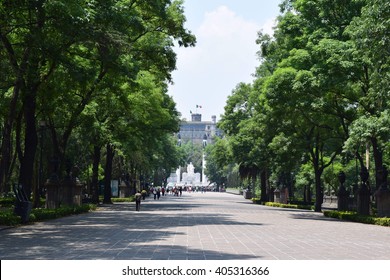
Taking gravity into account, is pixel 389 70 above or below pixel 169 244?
above

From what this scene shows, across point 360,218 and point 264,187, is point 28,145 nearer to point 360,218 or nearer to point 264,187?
point 360,218

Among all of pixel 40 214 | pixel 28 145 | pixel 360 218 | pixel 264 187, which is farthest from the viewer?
pixel 264 187

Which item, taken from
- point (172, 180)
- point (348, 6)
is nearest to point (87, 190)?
point (348, 6)

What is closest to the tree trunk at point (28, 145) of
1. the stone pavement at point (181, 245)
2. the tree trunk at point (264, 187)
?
the stone pavement at point (181, 245)

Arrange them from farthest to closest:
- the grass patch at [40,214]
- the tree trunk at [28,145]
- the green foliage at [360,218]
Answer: the tree trunk at [28,145] → the green foliage at [360,218] → the grass patch at [40,214]

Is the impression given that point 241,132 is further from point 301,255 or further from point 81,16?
point 301,255

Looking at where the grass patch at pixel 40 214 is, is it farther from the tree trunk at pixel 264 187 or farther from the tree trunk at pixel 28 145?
the tree trunk at pixel 264 187

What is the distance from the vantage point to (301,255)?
1256 centimetres

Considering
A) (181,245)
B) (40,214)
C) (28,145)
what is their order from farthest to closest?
(28,145) → (40,214) → (181,245)

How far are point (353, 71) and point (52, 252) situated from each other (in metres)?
19.5

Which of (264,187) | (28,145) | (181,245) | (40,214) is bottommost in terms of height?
(181,245)

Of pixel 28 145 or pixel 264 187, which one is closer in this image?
pixel 28 145

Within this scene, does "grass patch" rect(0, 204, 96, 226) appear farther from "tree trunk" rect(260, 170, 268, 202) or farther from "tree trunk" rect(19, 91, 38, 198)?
"tree trunk" rect(260, 170, 268, 202)

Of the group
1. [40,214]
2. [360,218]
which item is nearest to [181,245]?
[40,214]
